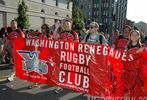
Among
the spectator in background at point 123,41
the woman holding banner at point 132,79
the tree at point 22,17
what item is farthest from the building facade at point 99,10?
the woman holding banner at point 132,79

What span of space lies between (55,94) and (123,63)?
8.04 feet

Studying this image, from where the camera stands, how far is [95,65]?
6406 mm

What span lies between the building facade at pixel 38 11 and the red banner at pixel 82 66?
31.5m

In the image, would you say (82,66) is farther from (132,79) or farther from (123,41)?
(123,41)

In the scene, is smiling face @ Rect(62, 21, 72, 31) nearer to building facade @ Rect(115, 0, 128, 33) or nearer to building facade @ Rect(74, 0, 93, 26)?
building facade @ Rect(74, 0, 93, 26)

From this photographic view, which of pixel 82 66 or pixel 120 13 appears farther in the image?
pixel 120 13

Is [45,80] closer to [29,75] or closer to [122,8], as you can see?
[29,75]

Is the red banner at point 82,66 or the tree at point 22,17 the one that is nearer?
the red banner at point 82,66

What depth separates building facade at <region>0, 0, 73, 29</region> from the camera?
127 feet

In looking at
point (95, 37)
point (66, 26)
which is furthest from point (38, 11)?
point (95, 37)

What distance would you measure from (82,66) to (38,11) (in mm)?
42060

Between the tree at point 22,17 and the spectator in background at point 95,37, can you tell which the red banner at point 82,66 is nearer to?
the spectator in background at point 95,37

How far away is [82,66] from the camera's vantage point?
21.9 feet

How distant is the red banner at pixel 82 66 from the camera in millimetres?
5977
